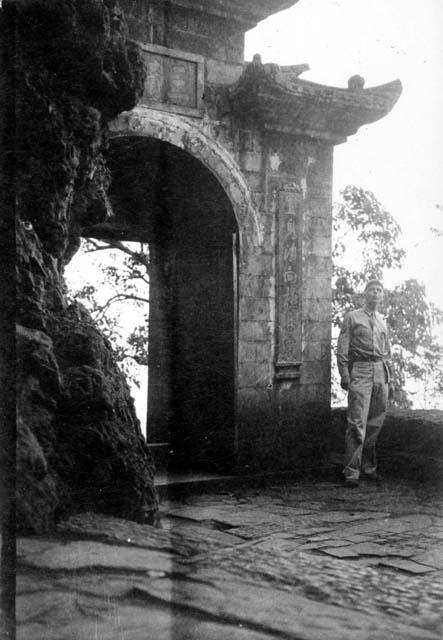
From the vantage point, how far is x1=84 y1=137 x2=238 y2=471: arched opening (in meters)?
7.93

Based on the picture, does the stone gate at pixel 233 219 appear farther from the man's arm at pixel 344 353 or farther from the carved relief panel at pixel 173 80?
the man's arm at pixel 344 353

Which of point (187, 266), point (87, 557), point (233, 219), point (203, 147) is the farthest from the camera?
point (187, 266)

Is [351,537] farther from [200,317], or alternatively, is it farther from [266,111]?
[266,111]

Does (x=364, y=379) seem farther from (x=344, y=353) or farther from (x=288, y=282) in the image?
(x=288, y=282)

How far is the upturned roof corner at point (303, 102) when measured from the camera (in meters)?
7.74

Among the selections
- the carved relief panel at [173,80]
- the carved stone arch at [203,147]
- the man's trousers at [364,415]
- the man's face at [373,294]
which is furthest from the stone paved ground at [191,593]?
Result: the carved relief panel at [173,80]

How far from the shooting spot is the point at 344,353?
7730 millimetres

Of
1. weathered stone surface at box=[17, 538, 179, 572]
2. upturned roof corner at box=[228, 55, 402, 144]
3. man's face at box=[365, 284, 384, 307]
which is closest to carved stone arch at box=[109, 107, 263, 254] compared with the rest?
upturned roof corner at box=[228, 55, 402, 144]

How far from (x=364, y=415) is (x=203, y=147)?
3160mm

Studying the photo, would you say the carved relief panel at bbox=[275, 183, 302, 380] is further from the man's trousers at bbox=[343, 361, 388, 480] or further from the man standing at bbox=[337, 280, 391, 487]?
the man's trousers at bbox=[343, 361, 388, 480]

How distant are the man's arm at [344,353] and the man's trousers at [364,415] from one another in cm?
10

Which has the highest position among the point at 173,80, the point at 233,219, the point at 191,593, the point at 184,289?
the point at 173,80

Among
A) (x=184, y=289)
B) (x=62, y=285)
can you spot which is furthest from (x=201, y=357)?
(x=62, y=285)

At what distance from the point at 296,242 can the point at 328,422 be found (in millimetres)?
2066
